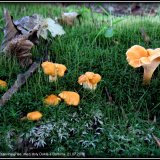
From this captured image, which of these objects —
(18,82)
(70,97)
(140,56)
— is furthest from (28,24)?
(140,56)

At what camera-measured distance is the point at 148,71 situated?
8.79 feet

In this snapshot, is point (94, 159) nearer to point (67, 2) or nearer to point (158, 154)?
point (158, 154)

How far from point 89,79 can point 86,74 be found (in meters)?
0.05

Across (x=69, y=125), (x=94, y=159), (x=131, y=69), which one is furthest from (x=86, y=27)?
(x=94, y=159)

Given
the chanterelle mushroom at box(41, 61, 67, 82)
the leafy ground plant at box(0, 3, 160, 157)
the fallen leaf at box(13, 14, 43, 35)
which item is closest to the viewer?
the leafy ground plant at box(0, 3, 160, 157)

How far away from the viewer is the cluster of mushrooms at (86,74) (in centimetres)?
245

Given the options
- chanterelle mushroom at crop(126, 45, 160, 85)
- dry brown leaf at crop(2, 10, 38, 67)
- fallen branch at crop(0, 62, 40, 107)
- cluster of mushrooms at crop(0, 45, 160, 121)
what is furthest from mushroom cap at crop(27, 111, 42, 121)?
chanterelle mushroom at crop(126, 45, 160, 85)

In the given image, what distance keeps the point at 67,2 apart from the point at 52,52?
2442 millimetres

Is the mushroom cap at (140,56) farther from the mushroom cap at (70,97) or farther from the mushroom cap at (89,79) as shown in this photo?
the mushroom cap at (70,97)

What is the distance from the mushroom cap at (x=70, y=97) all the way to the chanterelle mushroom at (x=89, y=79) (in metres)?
0.14

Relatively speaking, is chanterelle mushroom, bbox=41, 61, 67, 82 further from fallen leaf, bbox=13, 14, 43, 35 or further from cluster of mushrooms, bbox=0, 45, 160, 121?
fallen leaf, bbox=13, 14, 43, 35

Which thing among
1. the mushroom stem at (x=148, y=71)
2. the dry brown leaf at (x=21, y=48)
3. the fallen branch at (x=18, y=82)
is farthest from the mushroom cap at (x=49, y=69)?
the mushroom stem at (x=148, y=71)

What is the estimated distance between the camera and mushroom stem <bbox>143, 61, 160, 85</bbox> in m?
2.62

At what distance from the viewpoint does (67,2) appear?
5.24 m
